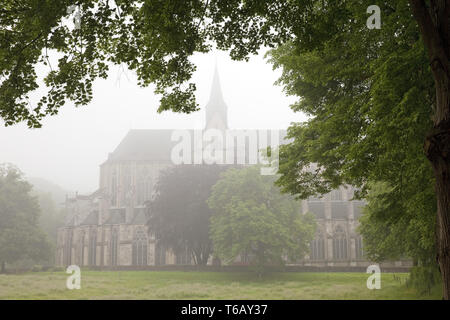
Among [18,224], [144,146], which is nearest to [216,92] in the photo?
[144,146]

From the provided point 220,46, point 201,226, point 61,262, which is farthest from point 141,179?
point 220,46

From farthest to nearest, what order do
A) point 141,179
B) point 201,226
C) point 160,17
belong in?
point 141,179
point 201,226
point 160,17

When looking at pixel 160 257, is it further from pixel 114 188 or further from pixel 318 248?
pixel 318 248

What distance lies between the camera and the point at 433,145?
560 cm

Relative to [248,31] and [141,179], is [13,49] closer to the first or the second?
[248,31]

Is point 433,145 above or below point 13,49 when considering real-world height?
below

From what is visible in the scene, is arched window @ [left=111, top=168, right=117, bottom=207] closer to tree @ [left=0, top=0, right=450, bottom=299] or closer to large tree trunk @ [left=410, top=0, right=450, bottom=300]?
tree @ [left=0, top=0, right=450, bottom=299]

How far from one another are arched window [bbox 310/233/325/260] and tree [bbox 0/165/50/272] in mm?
30700

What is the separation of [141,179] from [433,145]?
189ft

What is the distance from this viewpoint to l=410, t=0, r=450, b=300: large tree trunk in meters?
5.49

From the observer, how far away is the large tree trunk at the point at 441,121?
5.49 m
